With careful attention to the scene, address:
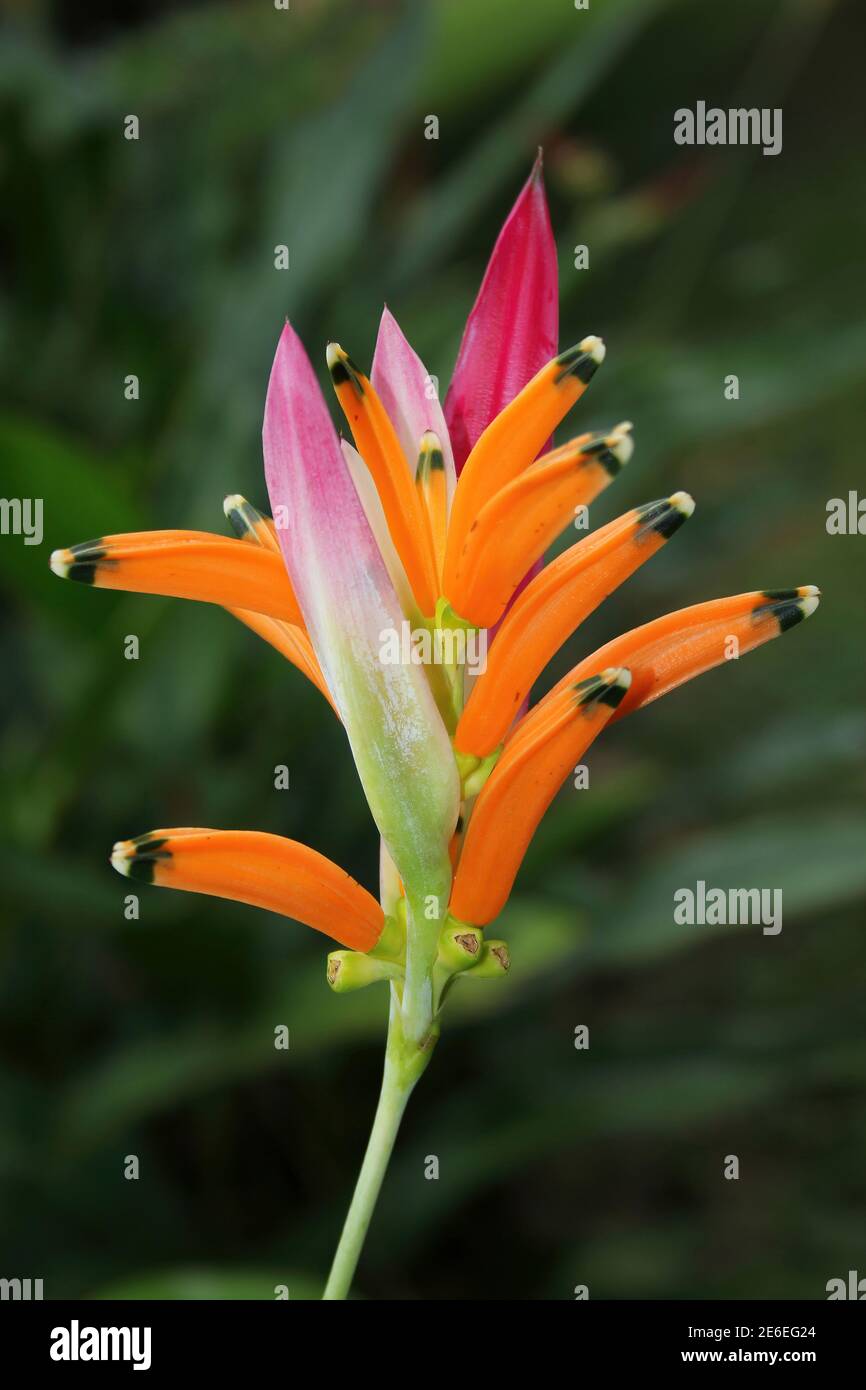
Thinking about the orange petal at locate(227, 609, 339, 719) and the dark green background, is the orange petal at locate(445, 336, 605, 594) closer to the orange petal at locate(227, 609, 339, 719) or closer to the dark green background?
the orange petal at locate(227, 609, 339, 719)

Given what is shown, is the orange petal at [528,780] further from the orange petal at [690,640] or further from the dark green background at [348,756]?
the dark green background at [348,756]

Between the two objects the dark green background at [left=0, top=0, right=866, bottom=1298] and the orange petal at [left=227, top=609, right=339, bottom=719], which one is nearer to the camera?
the orange petal at [left=227, top=609, right=339, bottom=719]

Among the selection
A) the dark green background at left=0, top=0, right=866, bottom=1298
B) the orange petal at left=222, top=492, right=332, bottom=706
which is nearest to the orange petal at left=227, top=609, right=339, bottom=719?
the orange petal at left=222, top=492, right=332, bottom=706

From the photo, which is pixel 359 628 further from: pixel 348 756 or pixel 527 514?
pixel 348 756
